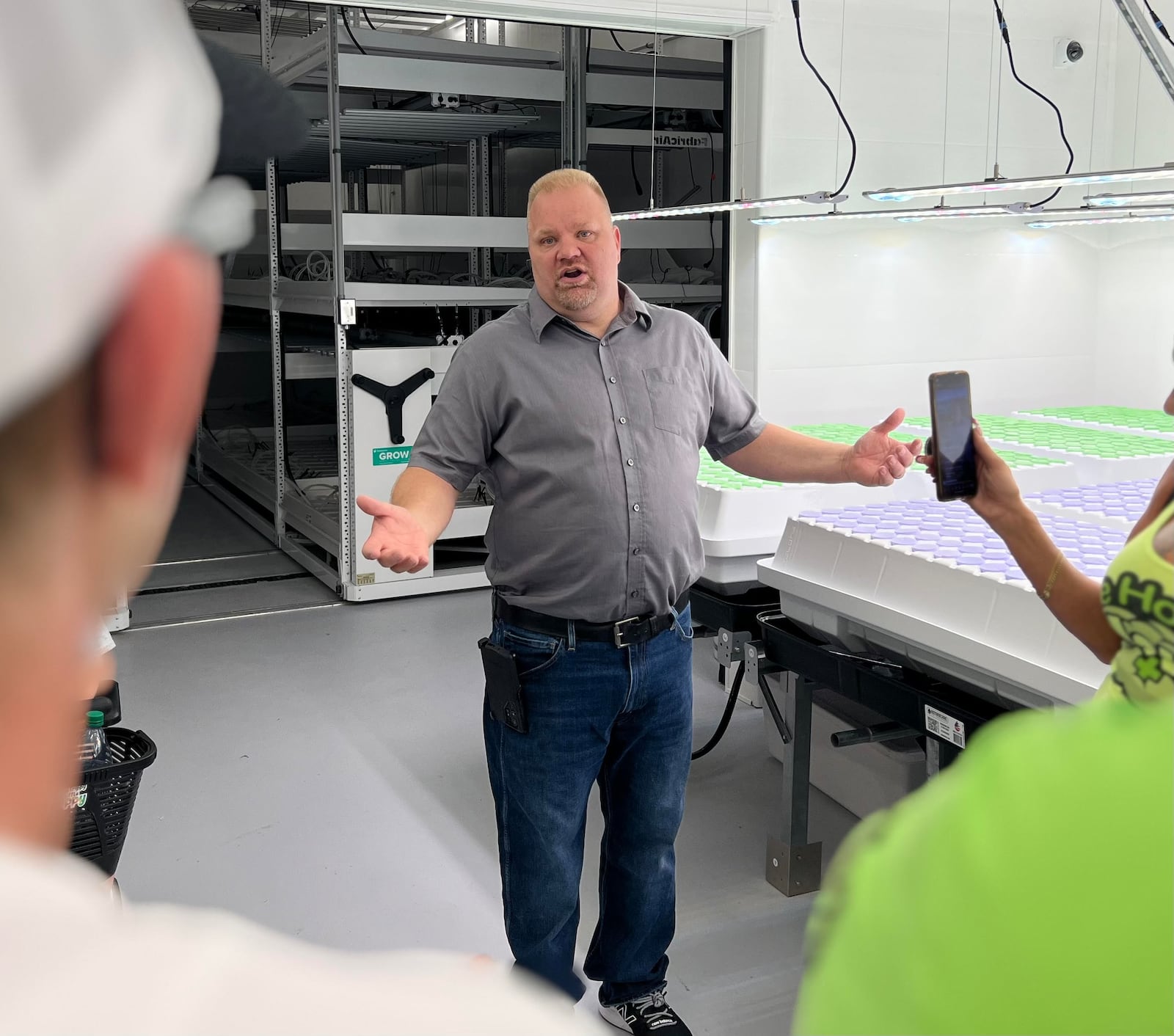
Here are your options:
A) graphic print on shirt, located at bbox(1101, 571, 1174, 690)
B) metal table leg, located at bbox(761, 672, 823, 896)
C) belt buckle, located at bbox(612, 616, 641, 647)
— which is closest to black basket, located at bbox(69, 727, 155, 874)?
belt buckle, located at bbox(612, 616, 641, 647)

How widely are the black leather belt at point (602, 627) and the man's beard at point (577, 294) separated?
64 cm

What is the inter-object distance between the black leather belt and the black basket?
863mm

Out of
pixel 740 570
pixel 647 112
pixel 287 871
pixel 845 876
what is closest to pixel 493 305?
pixel 647 112

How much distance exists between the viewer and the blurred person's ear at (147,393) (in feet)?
0.99

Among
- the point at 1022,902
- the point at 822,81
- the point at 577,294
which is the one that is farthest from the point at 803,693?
the point at 1022,902

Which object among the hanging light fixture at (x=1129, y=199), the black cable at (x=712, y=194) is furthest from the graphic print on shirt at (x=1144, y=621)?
the black cable at (x=712, y=194)

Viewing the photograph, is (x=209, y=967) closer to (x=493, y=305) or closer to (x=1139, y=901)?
(x=1139, y=901)

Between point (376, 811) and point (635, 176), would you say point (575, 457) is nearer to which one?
point (376, 811)

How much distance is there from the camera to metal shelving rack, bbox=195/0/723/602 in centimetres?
559

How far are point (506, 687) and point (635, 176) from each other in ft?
20.0

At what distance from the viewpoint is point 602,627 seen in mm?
2449

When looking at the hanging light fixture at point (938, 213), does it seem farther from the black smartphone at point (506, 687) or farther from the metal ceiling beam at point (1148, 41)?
the black smartphone at point (506, 687)

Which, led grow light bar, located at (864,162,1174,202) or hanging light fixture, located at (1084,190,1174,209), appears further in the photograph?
hanging light fixture, located at (1084,190,1174,209)

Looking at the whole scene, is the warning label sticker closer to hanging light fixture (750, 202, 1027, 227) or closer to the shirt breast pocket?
Answer: the shirt breast pocket
